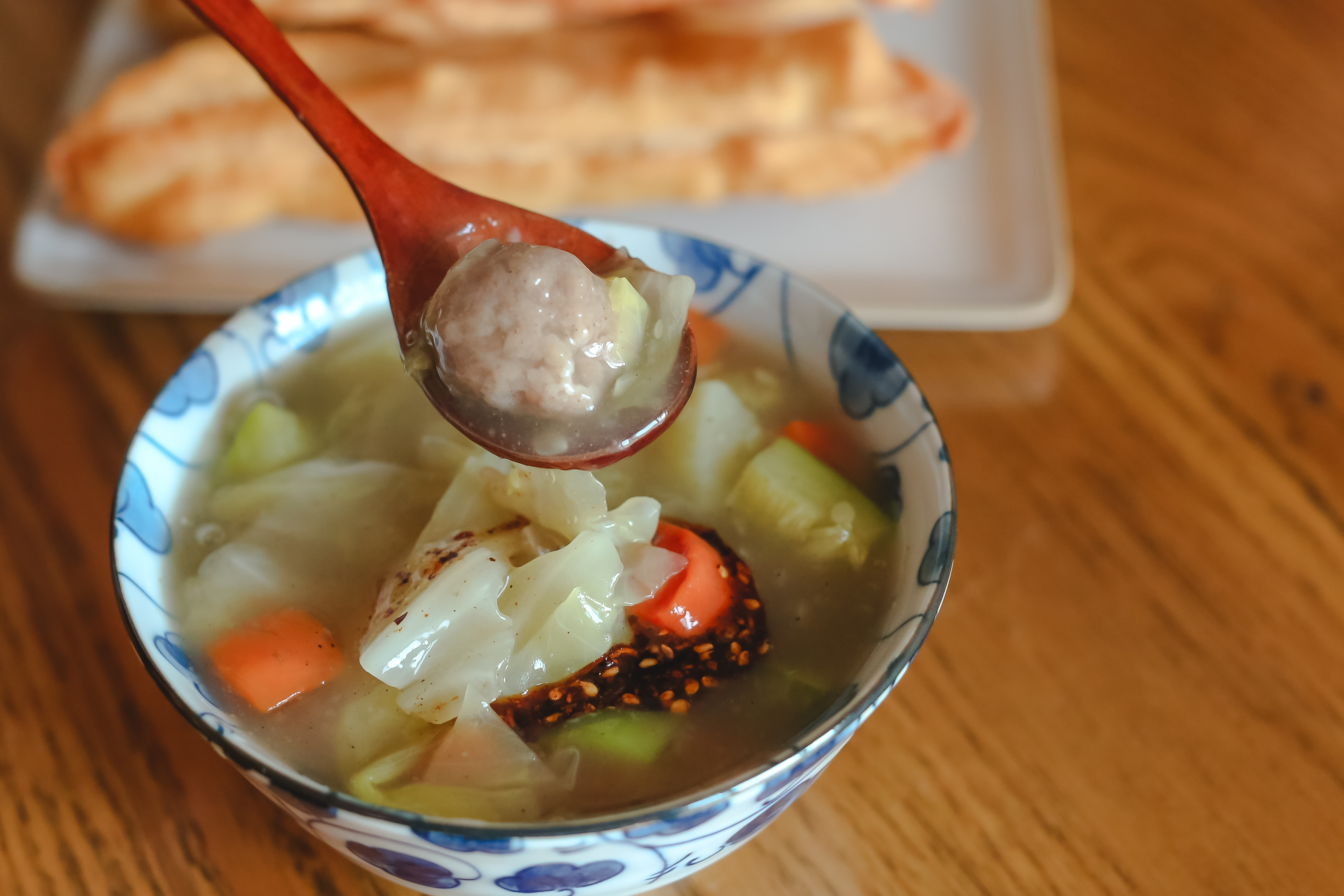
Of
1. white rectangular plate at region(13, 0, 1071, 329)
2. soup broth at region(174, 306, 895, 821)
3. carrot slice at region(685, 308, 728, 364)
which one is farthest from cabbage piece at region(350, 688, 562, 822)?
white rectangular plate at region(13, 0, 1071, 329)

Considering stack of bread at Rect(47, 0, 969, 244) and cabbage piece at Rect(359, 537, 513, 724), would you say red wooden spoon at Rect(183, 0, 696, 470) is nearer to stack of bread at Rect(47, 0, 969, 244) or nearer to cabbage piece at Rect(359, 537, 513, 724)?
cabbage piece at Rect(359, 537, 513, 724)

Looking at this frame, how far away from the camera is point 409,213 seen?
1.05 meters

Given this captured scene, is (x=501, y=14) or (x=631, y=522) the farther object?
(x=501, y=14)

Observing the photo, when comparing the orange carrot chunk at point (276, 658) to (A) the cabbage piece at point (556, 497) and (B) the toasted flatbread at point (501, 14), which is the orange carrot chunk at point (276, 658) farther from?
(B) the toasted flatbread at point (501, 14)

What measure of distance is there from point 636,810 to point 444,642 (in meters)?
0.23

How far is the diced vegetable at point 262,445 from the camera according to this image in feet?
3.58

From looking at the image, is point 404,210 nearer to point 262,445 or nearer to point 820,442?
point 262,445

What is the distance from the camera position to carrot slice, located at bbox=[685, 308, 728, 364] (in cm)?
119

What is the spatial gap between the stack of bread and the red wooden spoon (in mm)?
469

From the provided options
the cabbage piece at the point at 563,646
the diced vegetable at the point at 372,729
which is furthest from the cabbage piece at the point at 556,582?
the diced vegetable at the point at 372,729

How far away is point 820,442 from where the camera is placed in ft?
3.65

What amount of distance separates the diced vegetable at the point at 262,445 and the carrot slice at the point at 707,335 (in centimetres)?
42

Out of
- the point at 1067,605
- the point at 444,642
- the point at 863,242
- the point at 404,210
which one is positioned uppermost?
the point at 404,210

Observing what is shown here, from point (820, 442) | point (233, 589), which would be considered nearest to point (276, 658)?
point (233, 589)
